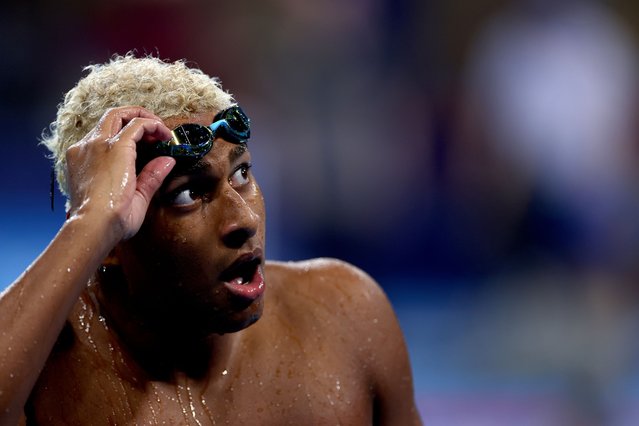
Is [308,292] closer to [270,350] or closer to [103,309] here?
[270,350]

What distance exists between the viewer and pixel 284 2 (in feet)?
24.4

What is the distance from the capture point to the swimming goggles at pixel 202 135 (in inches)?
82.7

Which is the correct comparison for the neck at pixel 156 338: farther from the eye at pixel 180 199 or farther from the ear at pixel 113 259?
the eye at pixel 180 199

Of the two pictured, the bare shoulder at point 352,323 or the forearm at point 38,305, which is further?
the bare shoulder at point 352,323

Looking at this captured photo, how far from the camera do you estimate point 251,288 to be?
2.15 meters

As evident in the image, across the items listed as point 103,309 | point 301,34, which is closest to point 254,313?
point 103,309

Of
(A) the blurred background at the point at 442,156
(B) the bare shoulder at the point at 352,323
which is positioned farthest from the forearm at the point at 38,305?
(A) the blurred background at the point at 442,156

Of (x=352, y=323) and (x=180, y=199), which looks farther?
(x=352, y=323)

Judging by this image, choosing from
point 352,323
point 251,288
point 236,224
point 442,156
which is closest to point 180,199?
point 236,224

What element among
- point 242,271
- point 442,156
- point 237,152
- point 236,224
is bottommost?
point 442,156

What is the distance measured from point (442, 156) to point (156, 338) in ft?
17.2

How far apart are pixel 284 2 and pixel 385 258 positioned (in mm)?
2216

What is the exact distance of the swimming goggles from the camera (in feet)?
6.89

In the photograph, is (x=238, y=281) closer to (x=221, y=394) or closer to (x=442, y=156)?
(x=221, y=394)
